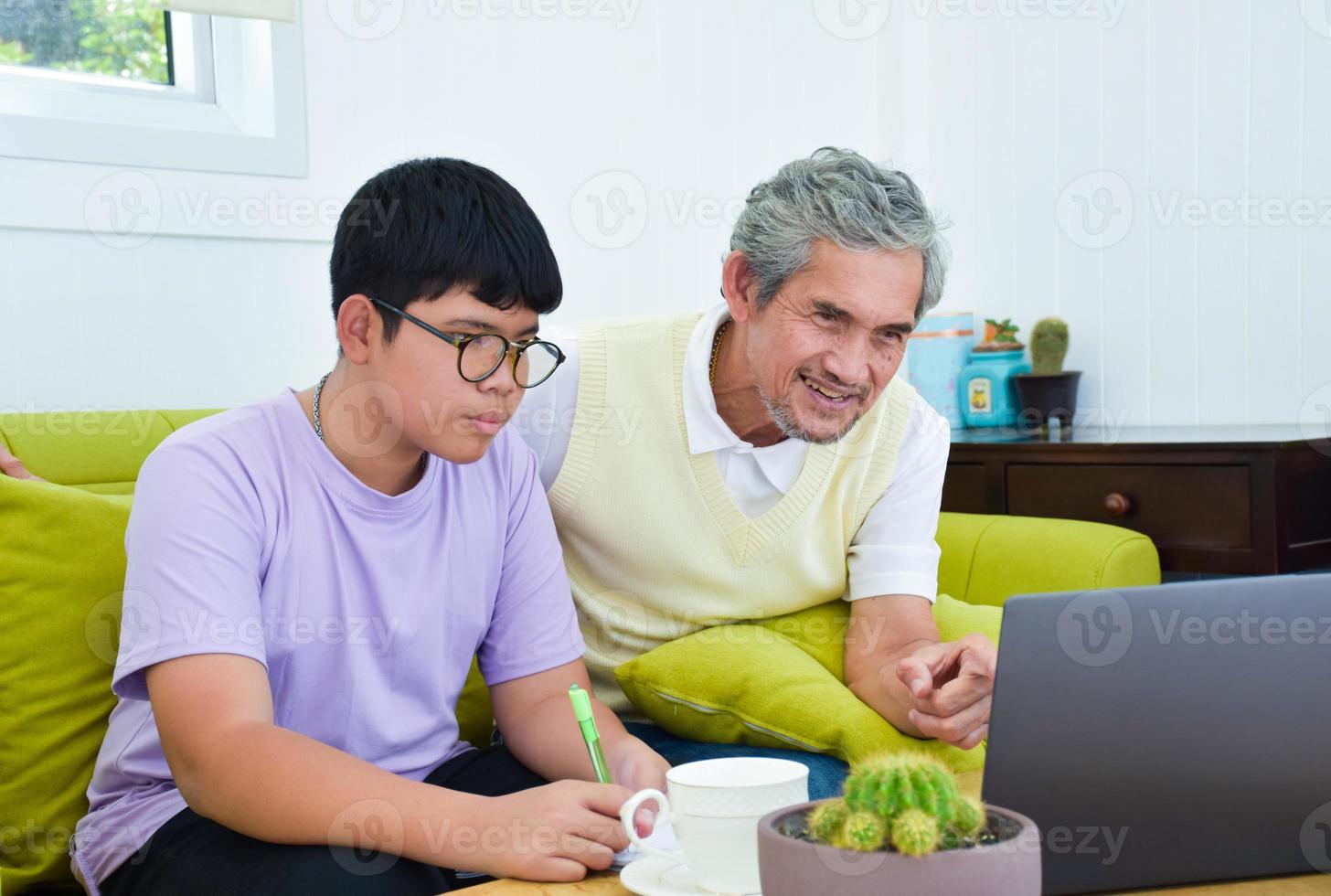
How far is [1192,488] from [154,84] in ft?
6.41

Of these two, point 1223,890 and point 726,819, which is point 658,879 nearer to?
point 726,819

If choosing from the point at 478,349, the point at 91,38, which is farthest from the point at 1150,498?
the point at 91,38

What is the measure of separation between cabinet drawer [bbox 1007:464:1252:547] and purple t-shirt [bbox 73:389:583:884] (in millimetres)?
1346

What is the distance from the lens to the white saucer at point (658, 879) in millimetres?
858

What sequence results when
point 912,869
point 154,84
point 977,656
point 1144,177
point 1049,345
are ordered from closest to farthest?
point 912,869
point 977,656
point 154,84
point 1144,177
point 1049,345

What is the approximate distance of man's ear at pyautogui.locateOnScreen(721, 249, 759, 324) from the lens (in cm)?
158

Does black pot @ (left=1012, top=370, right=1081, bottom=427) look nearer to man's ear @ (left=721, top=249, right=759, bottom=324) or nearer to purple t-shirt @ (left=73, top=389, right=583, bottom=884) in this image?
man's ear @ (left=721, top=249, right=759, bottom=324)

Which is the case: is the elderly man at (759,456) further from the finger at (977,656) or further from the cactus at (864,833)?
the cactus at (864,833)

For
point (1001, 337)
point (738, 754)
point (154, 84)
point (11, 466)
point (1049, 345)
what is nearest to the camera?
point (738, 754)

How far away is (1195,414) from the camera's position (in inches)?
108

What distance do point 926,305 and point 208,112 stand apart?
132 cm

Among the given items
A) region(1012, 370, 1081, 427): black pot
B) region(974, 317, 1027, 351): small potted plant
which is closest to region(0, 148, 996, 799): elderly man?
region(1012, 370, 1081, 427): black pot

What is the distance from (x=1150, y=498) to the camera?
2.35 meters

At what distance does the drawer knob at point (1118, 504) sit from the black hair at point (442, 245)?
1.43 m
